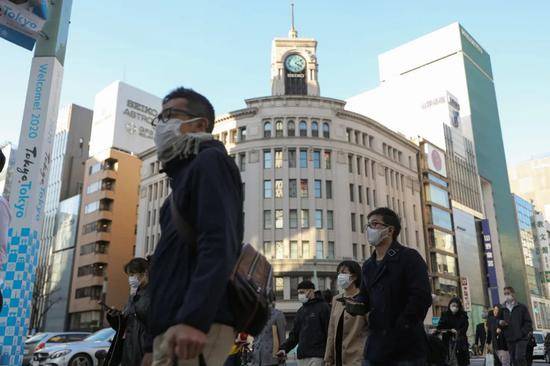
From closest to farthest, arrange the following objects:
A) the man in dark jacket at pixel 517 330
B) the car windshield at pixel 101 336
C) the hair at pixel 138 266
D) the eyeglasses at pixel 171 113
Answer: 1. the eyeglasses at pixel 171 113
2. the hair at pixel 138 266
3. the man in dark jacket at pixel 517 330
4. the car windshield at pixel 101 336

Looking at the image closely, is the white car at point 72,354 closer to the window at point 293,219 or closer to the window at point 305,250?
the window at point 305,250

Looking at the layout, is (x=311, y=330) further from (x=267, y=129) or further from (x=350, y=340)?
(x=267, y=129)

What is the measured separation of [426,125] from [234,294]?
231ft

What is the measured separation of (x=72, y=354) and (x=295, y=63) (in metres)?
48.3

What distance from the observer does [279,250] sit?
147 ft

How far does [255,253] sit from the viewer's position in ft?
7.36

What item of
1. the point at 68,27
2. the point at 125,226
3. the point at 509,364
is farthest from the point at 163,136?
the point at 125,226

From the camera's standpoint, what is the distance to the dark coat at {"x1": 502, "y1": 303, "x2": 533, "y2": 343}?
8773 mm

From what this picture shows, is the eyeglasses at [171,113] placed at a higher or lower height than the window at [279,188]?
lower

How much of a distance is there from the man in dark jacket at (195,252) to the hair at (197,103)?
0.46 ft

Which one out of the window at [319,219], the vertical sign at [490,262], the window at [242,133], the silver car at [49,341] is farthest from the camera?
the vertical sign at [490,262]

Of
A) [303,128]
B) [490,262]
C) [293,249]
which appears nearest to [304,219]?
[293,249]

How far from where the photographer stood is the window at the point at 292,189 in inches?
1825

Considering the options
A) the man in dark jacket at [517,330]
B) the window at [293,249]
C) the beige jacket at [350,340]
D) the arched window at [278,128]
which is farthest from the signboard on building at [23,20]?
the arched window at [278,128]
